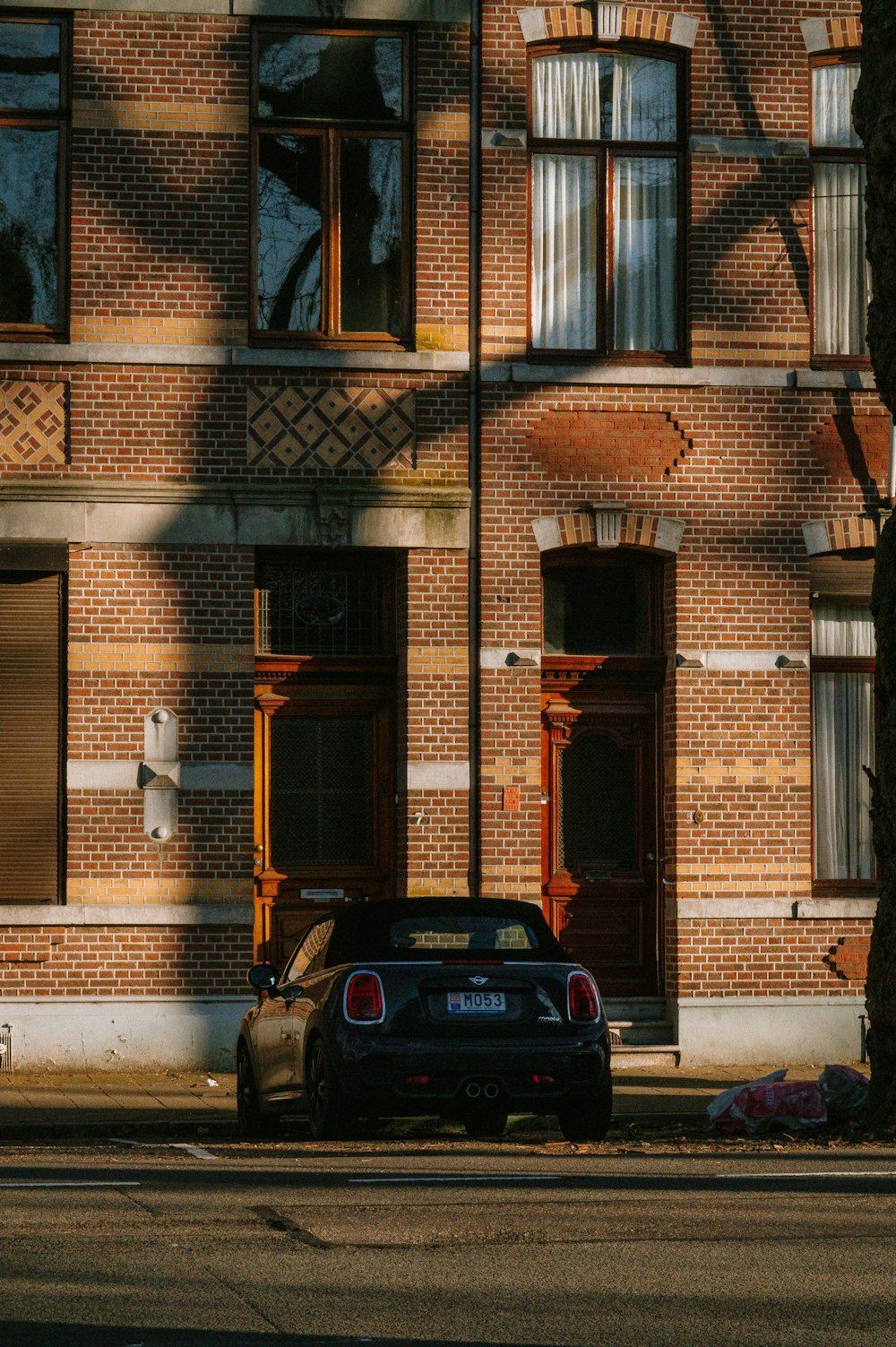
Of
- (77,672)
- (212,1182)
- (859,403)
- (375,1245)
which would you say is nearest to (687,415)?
(859,403)

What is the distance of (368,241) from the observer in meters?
16.3

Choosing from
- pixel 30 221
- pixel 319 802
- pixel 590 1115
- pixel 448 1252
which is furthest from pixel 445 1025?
pixel 30 221

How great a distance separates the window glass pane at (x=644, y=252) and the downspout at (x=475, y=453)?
124 centimetres

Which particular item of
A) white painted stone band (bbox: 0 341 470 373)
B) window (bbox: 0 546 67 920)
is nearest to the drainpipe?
white painted stone band (bbox: 0 341 470 373)

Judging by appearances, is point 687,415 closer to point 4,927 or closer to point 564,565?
point 564,565

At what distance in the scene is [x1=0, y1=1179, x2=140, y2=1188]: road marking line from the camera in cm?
873

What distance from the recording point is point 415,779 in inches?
625

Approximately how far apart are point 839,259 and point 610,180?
2085 mm

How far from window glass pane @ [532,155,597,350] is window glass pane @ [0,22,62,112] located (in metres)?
3.94

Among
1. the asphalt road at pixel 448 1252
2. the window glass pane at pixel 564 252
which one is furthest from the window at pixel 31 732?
the asphalt road at pixel 448 1252

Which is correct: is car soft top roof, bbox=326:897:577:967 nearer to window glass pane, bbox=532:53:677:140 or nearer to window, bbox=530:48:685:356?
window, bbox=530:48:685:356

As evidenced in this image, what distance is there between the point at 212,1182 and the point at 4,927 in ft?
22.4

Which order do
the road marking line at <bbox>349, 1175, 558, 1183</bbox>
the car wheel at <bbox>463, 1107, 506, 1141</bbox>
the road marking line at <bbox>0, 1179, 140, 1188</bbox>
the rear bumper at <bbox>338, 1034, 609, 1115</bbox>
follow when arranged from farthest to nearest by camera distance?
1. the car wheel at <bbox>463, 1107, 506, 1141</bbox>
2. the rear bumper at <bbox>338, 1034, 609, 1115</bbox>
3. the road marking line at <bbox>349, 1175, 558, 1183</bbox>
4. the road marking line at <bbox>0, 1179, 140, 1188</bbox>

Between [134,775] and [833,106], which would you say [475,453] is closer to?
[134,775]
